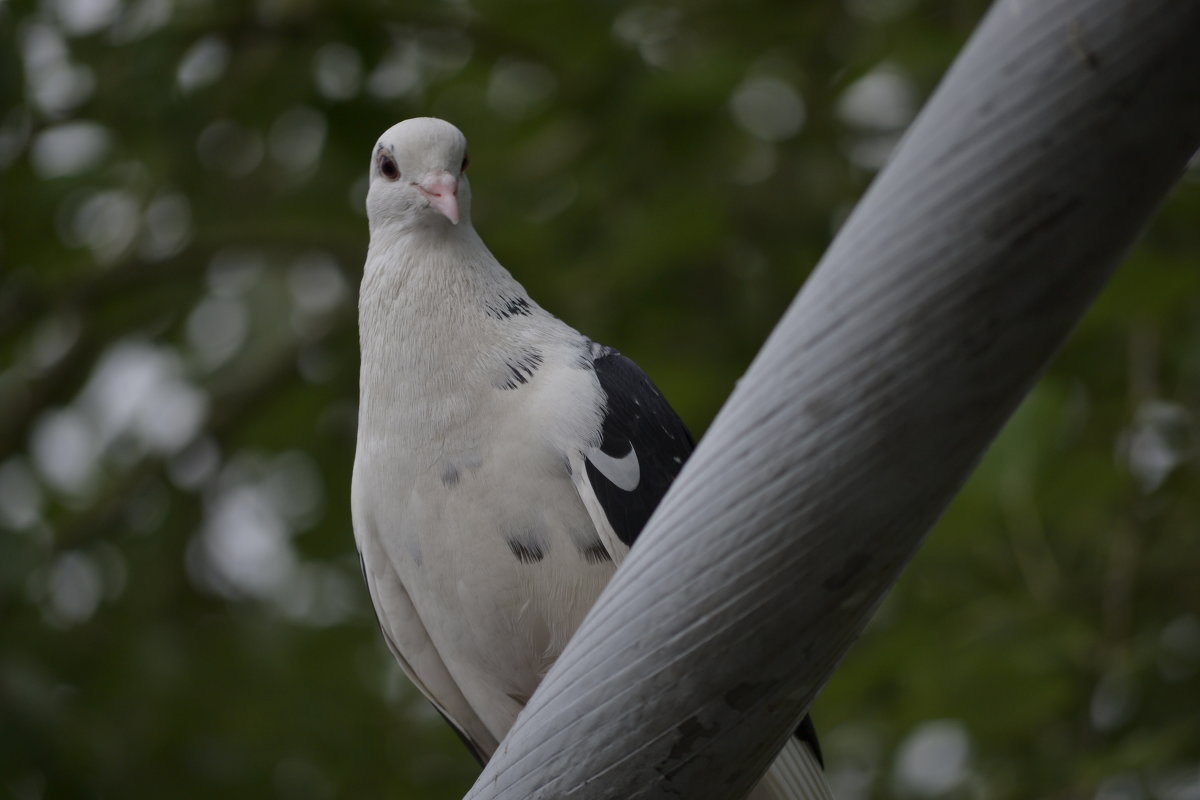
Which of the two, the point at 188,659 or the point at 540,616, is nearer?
the point at 540,616

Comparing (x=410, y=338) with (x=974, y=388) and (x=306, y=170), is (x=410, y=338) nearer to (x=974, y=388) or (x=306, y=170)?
(x=974, y=388)

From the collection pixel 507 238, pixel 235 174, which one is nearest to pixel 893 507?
pixel 507 238

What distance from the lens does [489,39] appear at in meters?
4.23

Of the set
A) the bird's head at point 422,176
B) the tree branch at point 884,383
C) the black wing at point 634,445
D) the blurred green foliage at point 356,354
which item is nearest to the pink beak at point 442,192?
Result: the bird's head at point 422,176

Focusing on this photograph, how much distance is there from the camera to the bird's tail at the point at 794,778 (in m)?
2.16

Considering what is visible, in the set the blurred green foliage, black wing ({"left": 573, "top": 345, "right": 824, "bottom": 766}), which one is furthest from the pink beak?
the blurred green foliage

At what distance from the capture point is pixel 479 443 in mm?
2020

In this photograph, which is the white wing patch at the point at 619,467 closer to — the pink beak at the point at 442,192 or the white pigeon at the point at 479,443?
the white pigeon at the point at 479,443

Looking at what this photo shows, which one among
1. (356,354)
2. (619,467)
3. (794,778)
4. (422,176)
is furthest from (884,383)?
(356,354)

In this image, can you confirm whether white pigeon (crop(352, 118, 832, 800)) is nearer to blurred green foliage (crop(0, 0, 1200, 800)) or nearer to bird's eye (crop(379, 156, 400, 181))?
bird's eye (crop(379, 156, 400, 181))

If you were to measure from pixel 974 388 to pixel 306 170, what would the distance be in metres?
3.71

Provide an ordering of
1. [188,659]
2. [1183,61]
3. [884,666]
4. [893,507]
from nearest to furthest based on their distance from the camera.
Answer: [1183,61] → [893,507] → [884,666] → [188,659]

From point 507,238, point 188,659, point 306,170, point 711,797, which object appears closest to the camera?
point 711,797

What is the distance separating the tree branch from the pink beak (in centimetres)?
87
